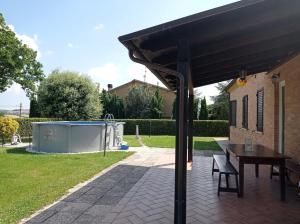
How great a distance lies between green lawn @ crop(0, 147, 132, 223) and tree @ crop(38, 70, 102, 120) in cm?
1104

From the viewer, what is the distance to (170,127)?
79.3ft

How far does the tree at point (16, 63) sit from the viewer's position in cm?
2230

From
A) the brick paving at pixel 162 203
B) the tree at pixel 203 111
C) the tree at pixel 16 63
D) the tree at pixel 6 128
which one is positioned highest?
the tree at pixel 16 63

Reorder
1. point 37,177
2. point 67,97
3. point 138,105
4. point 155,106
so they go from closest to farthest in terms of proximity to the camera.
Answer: point 37,177 → point 67,97 → point 155,106 → point 138,105

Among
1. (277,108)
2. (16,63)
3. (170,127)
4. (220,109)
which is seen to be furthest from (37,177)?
(220,109)

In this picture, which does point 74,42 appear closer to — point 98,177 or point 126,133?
point 98,177

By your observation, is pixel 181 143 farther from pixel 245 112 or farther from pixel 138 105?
pixel 138 105

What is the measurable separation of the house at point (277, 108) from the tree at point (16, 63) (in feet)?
55.8

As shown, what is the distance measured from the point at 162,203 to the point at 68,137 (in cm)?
765

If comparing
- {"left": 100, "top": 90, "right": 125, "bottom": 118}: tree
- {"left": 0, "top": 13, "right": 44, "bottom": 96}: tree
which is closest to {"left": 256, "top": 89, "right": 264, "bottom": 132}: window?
{"left": 0, "top": 13, "right": 44, "bottom": 96}: tree

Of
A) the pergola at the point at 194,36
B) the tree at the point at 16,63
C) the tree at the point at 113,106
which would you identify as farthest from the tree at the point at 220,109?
the pergola at the point at 194,36

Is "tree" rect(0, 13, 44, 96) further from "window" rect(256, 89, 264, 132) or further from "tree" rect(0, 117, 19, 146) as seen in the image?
"window" rect(256, 89, 264, 132)

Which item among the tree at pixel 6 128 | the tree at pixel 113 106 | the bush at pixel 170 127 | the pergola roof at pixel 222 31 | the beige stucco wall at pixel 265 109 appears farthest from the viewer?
the tree at pixel 113 106

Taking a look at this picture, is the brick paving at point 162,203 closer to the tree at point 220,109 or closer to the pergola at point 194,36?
the pergola at point 194,36
